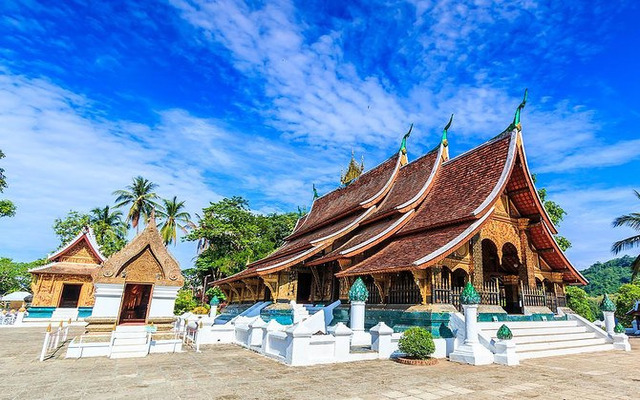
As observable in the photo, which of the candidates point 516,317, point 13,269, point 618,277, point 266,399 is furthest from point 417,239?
point 618,277

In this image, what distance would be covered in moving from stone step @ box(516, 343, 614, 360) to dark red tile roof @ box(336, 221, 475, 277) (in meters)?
3.16

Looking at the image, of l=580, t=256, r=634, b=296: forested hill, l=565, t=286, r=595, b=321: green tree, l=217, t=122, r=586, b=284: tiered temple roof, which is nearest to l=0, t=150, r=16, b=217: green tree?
l=217, t=122, r=586, b=284: tiered temple roof

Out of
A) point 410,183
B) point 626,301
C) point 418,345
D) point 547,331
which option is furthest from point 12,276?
point 626,301

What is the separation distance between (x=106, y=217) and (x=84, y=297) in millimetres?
13079

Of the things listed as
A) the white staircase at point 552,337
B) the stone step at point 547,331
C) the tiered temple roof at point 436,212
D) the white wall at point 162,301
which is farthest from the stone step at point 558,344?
the white wall at point 162,301

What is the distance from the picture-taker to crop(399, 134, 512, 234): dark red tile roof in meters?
10.4

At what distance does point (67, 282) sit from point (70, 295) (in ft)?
3.94

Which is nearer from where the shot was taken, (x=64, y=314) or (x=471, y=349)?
(x=471, y=349)

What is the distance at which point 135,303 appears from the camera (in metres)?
8.09

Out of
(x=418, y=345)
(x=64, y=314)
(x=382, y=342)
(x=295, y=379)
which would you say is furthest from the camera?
(x=64, y=314)

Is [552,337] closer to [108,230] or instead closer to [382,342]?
[382,342]

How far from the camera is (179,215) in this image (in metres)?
36.0

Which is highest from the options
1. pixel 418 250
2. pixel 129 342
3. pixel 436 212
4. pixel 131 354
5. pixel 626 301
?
pixel 436 212

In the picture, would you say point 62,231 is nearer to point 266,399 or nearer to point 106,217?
point 106,217
